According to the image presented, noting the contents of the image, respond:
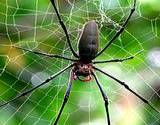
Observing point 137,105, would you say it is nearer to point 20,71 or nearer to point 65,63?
point 65,63

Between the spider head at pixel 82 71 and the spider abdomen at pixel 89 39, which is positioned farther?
the spider head at pixel 82 71

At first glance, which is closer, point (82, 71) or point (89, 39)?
point (89, 39)

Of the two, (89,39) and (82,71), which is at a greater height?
(82,71)

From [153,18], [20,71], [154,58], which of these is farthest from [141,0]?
[20,71]

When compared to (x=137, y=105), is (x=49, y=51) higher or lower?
higher

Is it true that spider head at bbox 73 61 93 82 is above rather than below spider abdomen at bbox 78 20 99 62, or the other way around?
above
